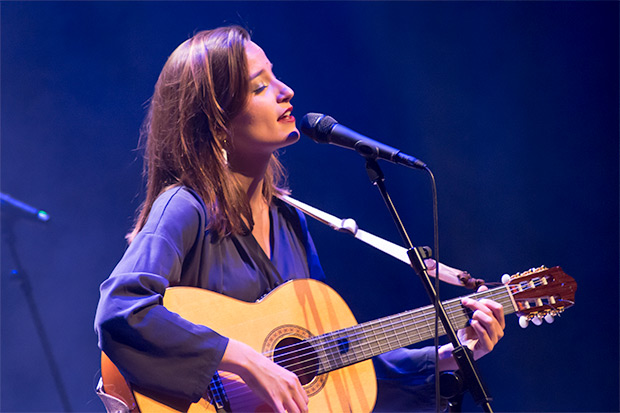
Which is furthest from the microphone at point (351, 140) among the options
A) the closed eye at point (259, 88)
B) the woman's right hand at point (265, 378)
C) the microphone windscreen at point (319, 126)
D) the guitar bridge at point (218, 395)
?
the guitar bridge at point (218, 395)

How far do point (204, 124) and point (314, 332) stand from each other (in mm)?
869

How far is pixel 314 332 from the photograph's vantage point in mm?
1937

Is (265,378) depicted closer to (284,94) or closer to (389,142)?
(284,94)

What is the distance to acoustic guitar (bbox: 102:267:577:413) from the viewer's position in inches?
67.4

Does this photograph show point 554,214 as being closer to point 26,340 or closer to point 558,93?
point 558,93

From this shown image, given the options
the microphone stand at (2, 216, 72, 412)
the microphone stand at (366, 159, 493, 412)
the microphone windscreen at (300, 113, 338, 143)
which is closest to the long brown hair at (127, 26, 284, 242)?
the microphone windscreen at (300, 113, 338, 143)

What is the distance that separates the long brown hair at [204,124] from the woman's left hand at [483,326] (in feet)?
2.92

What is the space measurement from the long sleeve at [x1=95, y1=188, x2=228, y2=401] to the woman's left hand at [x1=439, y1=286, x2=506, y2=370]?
93 centimetres

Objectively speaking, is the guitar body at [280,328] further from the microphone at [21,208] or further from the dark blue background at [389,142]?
the microphone at [21,208]

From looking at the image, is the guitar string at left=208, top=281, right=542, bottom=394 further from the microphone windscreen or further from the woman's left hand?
the microphone windscreen

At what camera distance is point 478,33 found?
12.3ft

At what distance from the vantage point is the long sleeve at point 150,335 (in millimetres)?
1593

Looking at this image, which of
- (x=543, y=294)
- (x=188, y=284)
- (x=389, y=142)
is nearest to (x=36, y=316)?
(x=188, y=284)

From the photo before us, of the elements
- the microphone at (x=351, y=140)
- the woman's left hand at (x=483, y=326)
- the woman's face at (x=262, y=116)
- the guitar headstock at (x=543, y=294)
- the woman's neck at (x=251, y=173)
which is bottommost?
the woman's left hand at (x=483, y=326)
